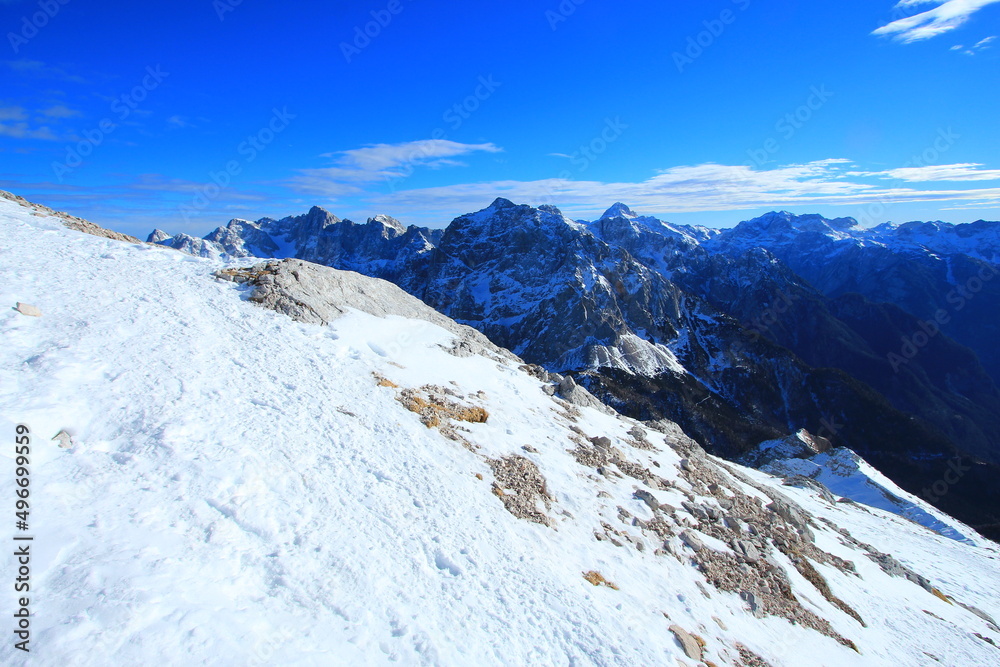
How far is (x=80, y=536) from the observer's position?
8.95m

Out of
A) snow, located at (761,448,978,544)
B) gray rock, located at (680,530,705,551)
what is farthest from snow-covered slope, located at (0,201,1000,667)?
snow, located at (761,448,978,544)

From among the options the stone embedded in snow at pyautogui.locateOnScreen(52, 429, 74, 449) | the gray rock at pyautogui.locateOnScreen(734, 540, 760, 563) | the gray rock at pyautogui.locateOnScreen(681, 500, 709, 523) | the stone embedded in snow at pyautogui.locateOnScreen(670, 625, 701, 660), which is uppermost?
the stone embedded in snow at pyautogui.locateOnScreen(52, 429, 74, 449)

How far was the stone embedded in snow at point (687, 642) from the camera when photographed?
39.1 ft

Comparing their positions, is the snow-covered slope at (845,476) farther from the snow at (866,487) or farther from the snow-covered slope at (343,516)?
the snow-covered slope at (343,516)

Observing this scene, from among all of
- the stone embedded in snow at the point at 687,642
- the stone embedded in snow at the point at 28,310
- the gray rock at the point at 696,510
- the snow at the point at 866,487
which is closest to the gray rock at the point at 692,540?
the gray rock at the point at 696,510

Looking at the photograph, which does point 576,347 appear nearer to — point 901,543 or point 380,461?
point 901,543

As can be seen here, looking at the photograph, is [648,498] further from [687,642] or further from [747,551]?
[687,642]

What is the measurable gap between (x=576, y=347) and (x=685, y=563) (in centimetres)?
17404

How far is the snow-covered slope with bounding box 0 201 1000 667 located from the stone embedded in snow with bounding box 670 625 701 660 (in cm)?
14

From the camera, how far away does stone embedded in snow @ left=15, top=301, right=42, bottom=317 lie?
1524 cm

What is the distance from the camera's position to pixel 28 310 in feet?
50.3

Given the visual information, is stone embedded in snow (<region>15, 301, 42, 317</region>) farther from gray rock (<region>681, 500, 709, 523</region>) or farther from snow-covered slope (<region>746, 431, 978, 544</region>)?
snow-covered slope (<region>746, 431, 978, 544</region>)

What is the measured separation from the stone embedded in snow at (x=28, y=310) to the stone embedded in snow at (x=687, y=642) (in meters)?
22.7

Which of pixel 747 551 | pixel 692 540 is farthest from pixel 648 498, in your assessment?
pixel 747 551
